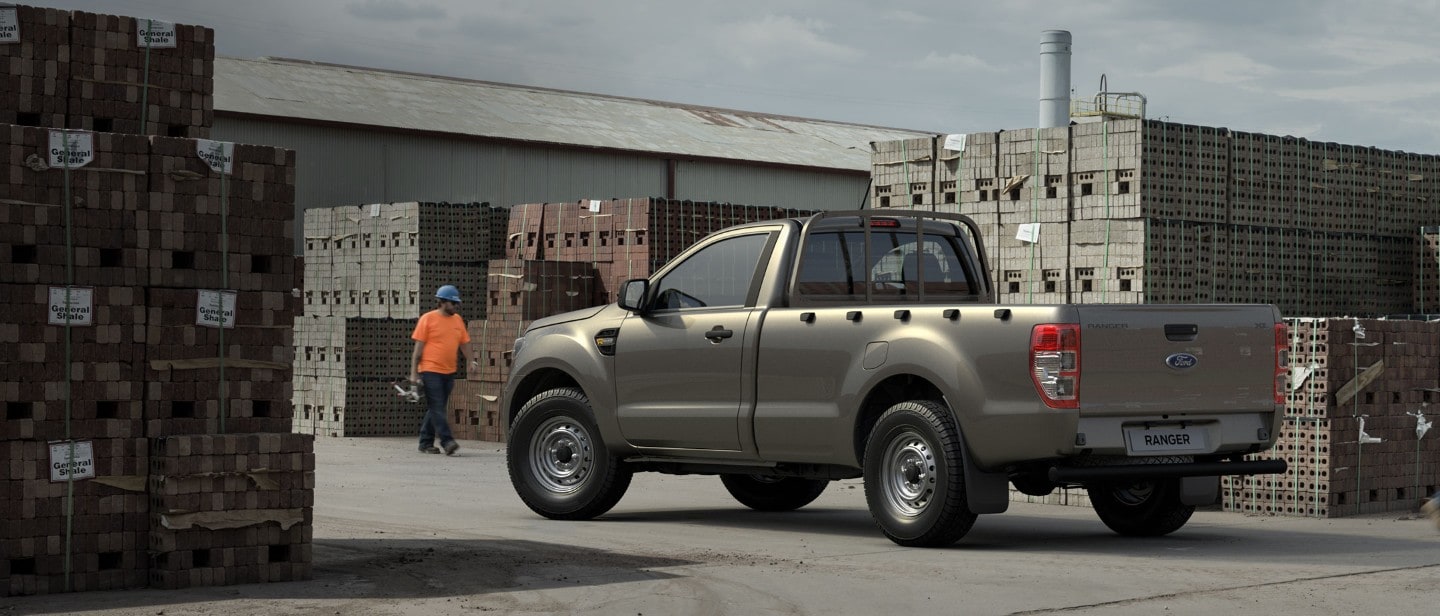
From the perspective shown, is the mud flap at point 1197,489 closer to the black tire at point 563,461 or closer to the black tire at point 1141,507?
the black tire at point 1141,507

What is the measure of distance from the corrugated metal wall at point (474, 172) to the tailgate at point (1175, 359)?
990 inches

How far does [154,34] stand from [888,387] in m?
4.77

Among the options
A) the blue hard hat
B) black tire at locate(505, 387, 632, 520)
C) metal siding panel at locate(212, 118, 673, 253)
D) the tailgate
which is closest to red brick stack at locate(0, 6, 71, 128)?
black tire at locate(505, 387, 632, 520)

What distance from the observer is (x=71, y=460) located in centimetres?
841

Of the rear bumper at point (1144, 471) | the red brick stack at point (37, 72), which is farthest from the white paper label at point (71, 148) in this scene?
the rear bumper at point (1144, 471)

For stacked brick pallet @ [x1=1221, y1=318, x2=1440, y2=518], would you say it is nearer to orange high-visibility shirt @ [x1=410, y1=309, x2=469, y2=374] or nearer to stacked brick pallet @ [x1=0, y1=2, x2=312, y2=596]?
stacked brick pallet @ [x1=0, y1=2, x2=312, y2=596]

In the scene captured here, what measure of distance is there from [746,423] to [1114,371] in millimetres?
2663

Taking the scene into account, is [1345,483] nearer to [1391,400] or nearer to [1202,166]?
[1391,400]

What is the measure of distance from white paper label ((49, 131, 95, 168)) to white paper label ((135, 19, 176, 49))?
888 millimetres

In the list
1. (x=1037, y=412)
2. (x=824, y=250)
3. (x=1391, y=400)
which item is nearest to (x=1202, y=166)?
(x=1391, y=400)

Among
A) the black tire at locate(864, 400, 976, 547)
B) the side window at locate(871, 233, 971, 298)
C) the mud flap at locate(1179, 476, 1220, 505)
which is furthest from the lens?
the side window at locate(871, 233, 971, 298)

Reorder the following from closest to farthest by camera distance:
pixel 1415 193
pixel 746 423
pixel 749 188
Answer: pixel 746 423 → pixel 1415 193 → pixel 749 188

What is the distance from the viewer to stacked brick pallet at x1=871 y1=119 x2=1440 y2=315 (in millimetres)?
15703

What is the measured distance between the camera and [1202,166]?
16.2 metres
